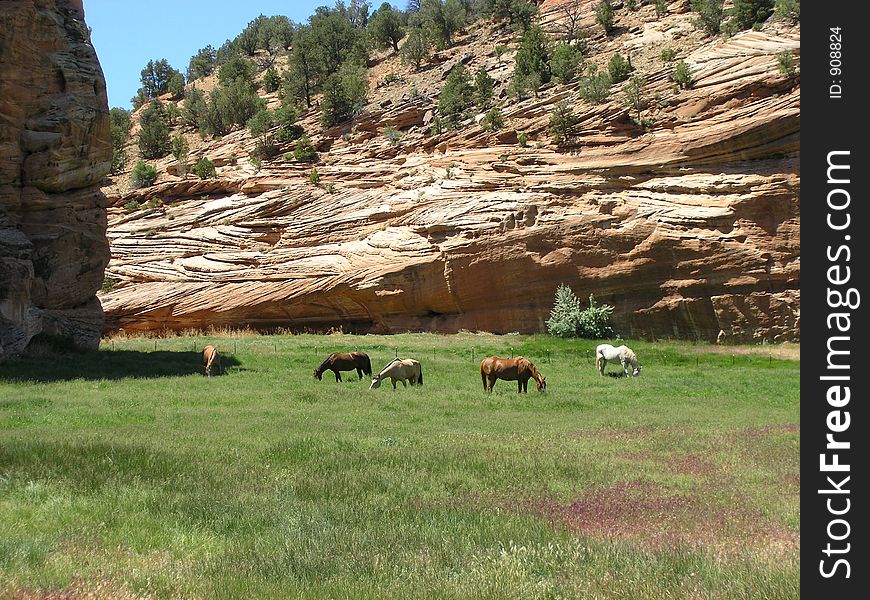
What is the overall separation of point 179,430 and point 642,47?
179ft

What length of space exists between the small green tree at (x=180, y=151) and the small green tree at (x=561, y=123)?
29.3 metres

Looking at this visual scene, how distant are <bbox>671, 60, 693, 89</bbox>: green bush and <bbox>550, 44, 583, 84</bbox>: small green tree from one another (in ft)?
33.1

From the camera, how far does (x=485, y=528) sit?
7590 millimetres

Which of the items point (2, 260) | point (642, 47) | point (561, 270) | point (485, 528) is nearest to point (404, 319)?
point (561, 270)

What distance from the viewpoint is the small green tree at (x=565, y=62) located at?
187ft

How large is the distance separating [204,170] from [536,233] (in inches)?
1061

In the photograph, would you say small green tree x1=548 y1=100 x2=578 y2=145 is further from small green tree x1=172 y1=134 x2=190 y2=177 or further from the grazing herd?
small green tree x1=172 y1=134 x2=190 y2=177

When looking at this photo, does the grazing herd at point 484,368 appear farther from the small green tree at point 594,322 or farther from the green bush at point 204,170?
the green bush at point 204,170

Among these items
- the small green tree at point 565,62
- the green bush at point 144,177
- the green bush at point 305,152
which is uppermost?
the small green tree at point 565,62

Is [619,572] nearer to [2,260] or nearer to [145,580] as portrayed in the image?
[145,580]

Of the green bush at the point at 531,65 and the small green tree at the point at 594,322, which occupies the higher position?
the green bush at the point at 531,65

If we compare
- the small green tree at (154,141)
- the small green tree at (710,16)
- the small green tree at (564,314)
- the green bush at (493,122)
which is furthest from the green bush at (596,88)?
the small green tree at (154,141)

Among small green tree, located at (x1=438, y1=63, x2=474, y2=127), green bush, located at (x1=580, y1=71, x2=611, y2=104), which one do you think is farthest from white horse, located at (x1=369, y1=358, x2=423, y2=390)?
small green tree, located at (x1=438, y1=63, x2=474, y2=127)

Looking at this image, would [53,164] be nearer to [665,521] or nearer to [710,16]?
[665,521]
